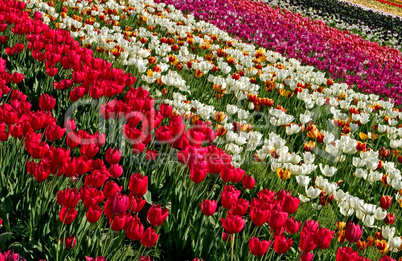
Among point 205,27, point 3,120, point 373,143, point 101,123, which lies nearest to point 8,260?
point 3,120

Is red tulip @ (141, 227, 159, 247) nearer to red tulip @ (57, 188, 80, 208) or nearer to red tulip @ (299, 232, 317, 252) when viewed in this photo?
red tulip @ (57, 188, 80, 208)

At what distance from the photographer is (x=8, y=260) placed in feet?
4.16

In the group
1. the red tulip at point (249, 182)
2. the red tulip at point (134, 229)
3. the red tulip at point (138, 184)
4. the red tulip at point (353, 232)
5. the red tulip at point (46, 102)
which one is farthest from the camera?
the red tulip at point (46, 102)

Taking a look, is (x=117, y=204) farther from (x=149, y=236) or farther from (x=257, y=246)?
(x=257, y=246)

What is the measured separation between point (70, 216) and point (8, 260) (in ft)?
2.15

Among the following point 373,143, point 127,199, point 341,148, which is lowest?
point 373,143

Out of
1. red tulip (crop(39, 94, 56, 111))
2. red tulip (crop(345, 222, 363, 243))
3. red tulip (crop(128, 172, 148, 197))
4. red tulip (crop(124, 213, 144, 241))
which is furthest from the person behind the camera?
red tulip (crop(39, 94, 56, 111))

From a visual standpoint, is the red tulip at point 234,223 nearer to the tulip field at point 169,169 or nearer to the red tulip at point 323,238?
the tulip field at point 169,169

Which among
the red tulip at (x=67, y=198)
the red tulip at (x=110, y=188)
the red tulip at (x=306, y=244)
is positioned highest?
the red tulip at (x=306, y=244)

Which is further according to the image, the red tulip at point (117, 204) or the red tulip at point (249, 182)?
the red tulip at point (249, 182)

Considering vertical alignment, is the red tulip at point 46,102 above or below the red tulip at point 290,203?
below

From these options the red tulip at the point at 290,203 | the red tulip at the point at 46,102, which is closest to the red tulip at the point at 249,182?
the red tulip at the point at 290,203

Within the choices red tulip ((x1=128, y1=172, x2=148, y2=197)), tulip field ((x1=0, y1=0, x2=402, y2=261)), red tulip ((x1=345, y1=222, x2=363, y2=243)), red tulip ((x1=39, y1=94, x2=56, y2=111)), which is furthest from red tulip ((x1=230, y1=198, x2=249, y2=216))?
red tulip ((x1=39, y1=94, x2=56, y2=111))

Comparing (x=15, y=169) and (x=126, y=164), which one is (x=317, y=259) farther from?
(x=15, y=169)
